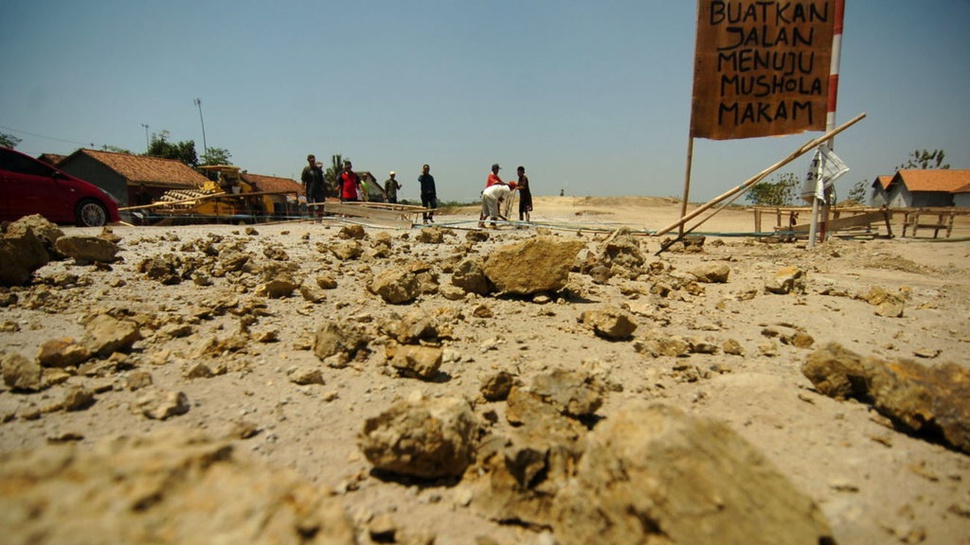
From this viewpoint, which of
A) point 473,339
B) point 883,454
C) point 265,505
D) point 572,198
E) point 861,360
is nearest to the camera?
point 265,505

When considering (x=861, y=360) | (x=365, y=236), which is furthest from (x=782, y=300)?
(x=365, y=236)

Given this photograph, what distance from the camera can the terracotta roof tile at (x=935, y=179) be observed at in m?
29.7

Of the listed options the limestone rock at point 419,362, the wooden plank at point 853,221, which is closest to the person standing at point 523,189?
the wooden plank at point 853,221

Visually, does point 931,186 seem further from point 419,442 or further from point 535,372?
point 419,442

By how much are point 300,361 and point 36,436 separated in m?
1.11

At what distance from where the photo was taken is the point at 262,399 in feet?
7.25

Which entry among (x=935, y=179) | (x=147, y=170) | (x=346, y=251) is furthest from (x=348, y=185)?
(x=935, y=179)

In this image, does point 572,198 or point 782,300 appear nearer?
point 782,300

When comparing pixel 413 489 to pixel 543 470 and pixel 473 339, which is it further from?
pixel 473 339

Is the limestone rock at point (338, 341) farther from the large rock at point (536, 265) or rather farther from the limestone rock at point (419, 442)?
the large rock at point (536, 265)

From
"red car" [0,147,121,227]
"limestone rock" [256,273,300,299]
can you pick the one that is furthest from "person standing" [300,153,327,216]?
"limestone rock" [256,273,300,299]

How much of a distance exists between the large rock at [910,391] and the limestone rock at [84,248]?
21.0 ft

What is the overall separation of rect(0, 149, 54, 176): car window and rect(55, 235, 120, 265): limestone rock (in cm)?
466

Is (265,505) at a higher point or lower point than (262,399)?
higher
